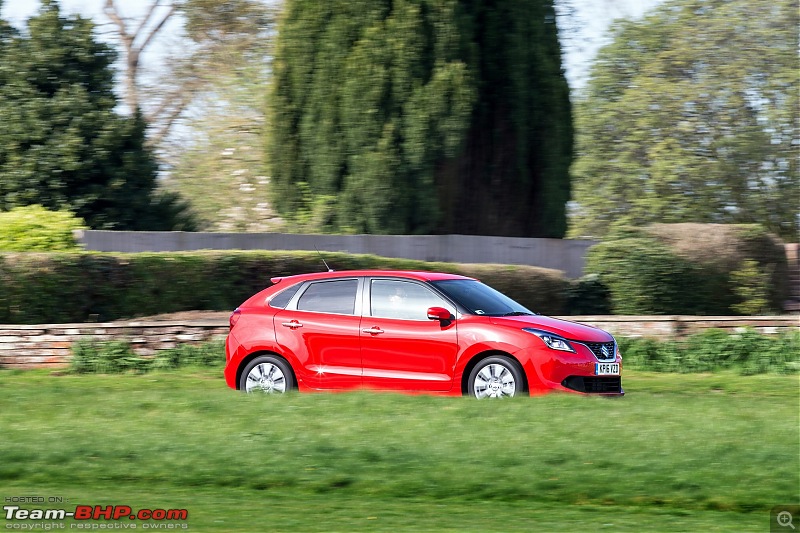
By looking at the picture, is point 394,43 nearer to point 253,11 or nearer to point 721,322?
point 721,322

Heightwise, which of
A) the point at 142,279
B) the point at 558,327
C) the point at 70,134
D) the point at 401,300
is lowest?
the point at 558,327

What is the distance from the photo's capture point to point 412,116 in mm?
24484

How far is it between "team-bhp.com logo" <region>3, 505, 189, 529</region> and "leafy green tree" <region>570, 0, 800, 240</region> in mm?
27387

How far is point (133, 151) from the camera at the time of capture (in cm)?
2358

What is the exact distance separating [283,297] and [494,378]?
261 cm

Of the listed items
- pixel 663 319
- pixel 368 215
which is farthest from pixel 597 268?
pixel 368 215

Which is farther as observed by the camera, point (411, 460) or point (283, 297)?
point (283, 297)

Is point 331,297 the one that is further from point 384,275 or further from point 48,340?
point 48,340

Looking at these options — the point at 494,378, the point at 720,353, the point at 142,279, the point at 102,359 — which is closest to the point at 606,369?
the point at 494,378

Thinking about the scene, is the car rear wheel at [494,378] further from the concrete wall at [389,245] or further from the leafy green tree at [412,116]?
the leafy green tree at [412,116]

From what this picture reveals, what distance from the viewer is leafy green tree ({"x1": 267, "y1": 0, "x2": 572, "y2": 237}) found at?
80.5 ft

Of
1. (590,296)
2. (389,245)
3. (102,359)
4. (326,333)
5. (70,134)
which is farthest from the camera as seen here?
(389,245)

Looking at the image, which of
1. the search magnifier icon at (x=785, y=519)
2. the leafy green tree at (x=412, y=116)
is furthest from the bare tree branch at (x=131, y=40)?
the search magnifier icon at (x=785, y=519)

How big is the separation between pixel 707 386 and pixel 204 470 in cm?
787
